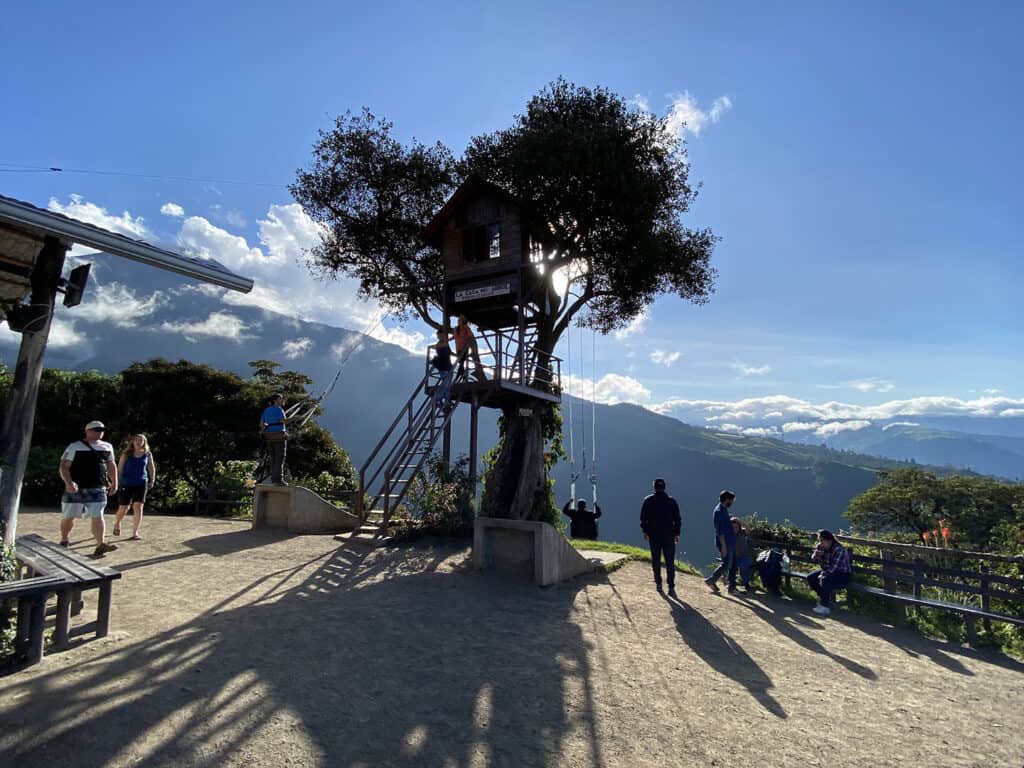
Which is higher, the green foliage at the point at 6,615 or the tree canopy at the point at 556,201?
the tree canopy at the point at 556,201

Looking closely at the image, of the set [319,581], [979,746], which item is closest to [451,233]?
[319,581]

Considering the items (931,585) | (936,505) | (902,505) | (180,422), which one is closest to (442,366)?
(931,585)

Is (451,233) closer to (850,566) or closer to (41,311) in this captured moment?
(41,311)

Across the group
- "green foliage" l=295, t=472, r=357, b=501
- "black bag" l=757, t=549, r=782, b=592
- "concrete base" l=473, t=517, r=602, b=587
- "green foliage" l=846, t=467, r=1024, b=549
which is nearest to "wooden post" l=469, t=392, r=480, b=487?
"concrete base" l=473, t=517, r=602, b=587

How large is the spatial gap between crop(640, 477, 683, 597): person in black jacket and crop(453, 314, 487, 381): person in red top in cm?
576

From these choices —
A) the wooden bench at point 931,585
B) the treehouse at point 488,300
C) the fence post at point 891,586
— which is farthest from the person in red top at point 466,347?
the fence post at point 891,586

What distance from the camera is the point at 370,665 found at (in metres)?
5.09

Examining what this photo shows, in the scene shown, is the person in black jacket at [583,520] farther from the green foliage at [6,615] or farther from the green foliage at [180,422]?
the green foliage at [6,615]

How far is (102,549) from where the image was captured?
8484 mm

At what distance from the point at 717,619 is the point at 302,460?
898 inches

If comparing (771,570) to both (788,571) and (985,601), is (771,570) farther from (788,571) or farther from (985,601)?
(985,601)

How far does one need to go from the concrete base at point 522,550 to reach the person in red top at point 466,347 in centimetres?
520

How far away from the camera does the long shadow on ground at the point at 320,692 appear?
3.54m

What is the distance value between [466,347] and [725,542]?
763cm
